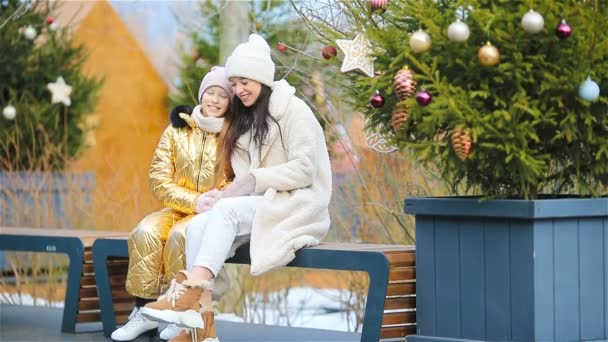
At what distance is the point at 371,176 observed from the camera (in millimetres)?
5898

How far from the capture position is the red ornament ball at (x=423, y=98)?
3581 millimetres

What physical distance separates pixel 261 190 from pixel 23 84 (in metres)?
6.34

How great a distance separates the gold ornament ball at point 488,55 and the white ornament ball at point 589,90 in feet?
0.93

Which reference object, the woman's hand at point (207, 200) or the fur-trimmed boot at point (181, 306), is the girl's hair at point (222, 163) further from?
the fur-trimmed boot at point (181, 306)

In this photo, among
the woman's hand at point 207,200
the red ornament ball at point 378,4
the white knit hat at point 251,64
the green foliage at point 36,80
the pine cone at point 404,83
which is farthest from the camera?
the green foliage at point 36,80

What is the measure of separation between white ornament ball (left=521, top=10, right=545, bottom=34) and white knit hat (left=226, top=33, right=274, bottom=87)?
1.25 meters

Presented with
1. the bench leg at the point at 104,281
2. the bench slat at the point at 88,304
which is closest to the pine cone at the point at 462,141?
the bench leg at the point at 104,281

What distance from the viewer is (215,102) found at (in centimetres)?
466

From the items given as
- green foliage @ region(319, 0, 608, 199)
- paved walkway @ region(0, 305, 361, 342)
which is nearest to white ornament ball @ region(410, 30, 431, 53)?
green foliage @ region(319, 0, 608, 199)

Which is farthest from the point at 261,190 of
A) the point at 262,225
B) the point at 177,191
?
the point at 177,191

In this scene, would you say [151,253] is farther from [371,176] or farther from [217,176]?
[371,176]

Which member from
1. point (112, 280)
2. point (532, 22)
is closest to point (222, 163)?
point (112, 280)

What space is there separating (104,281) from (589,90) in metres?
2.39

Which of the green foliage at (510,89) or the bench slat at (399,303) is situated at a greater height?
the green foliage at (510,89)
